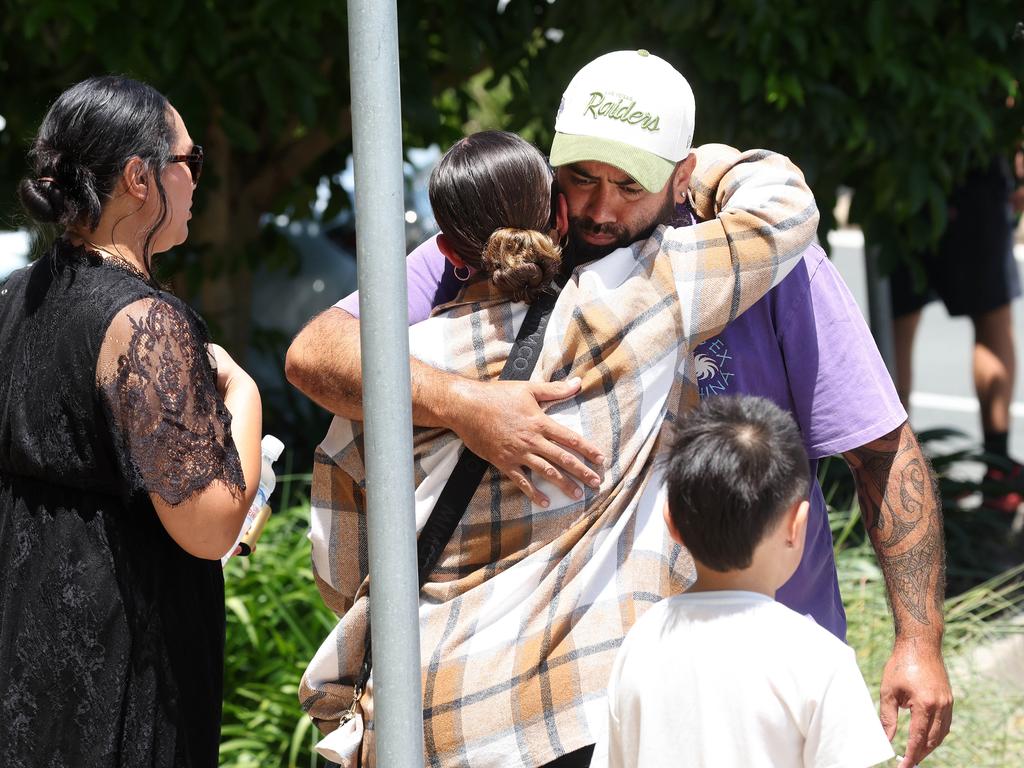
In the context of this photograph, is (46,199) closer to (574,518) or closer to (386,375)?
(386,375)

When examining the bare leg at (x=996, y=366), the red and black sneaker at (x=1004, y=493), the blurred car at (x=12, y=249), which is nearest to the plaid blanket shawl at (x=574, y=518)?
the red and black sneaker at (x=1004, y=493)

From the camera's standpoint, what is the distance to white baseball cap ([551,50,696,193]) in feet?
6.91

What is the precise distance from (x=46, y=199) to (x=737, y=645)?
47.7 inches

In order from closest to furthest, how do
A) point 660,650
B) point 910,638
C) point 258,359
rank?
point 660,650 < point 910,638 < point 258,359

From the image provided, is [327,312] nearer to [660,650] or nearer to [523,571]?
[523,571]

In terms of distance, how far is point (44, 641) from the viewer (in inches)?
84.0

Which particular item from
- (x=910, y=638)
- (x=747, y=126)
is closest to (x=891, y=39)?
(x=747, y=126)

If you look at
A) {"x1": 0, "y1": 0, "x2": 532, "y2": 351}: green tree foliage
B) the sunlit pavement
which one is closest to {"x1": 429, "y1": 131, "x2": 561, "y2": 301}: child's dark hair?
{"x1": 0, "y1": 0, "x2": 532, "y2": 351}: green tree foliage

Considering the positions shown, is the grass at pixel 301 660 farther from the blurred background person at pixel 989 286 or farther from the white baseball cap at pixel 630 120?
the white baseball cap at pixel 630 120

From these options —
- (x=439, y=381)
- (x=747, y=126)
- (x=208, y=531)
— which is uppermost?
(x=747, y=126)

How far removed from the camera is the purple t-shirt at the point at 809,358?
7.48 feet

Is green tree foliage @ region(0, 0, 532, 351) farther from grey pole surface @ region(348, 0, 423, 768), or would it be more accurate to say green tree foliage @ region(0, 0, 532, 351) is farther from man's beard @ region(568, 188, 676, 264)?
grey pole surface @ region(348, 0, 423, 768)

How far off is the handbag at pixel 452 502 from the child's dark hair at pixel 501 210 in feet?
0.14

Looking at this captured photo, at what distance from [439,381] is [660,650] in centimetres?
51
